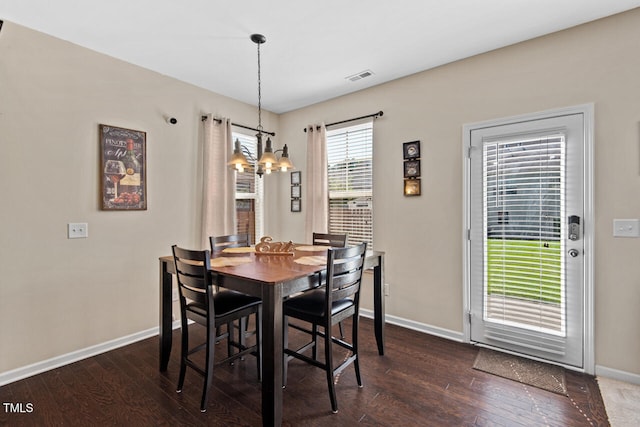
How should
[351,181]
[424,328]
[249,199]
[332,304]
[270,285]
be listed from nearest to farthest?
[270,285], [332,304], [424,328], [351,181], [249,199]

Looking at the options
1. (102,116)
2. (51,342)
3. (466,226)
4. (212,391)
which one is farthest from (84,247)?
(466,226)

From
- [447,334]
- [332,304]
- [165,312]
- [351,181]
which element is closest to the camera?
[332,304]

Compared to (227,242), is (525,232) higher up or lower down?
higher up

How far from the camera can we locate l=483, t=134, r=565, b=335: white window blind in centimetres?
248

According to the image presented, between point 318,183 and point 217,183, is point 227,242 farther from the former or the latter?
point 318,183

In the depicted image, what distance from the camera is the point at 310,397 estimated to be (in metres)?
2.08

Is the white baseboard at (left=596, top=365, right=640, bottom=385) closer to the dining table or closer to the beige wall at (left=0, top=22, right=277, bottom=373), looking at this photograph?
the dining table

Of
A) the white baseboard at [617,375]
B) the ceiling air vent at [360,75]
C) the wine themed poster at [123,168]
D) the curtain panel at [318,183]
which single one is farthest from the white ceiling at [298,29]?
the white baseboard at [617,375]

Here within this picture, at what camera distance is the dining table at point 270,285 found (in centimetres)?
171

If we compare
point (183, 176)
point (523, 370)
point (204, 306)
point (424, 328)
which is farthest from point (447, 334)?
point (183, 176)

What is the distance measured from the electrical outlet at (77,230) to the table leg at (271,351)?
1994mm

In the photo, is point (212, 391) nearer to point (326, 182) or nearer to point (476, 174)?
point (326, 182)

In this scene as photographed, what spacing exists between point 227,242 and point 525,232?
2.72 m

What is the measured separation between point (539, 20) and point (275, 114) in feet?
10.5
